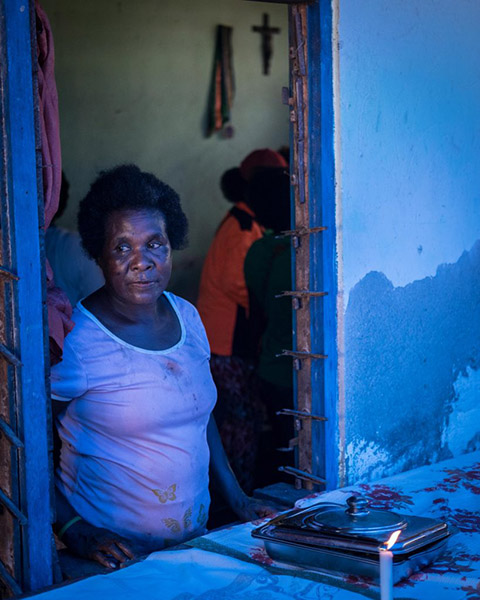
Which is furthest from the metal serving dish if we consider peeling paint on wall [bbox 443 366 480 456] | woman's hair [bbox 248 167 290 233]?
woman's hair [bbox 248 167 290 233]

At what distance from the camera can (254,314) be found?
4.55 m

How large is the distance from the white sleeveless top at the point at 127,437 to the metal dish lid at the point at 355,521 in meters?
0.61

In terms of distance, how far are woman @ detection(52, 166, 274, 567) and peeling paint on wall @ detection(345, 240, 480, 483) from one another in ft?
1.96

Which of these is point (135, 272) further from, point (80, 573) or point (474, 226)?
point (474, 226)

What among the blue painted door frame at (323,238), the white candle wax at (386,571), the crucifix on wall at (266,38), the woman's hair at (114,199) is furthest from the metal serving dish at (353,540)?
the crucifix on wall at (266,38)

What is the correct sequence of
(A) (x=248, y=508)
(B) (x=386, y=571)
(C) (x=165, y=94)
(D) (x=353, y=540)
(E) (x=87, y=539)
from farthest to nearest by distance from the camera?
(C) (x=165, y=94)
(A) (x=248, y=508)
(E) (x=87, y=539)
(D) (x=353, y=540)
(B) (x=386, y=571)

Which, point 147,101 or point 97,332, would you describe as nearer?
point 97,332

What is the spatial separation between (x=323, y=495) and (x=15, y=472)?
950 mm

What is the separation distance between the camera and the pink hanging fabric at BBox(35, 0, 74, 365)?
211 cm

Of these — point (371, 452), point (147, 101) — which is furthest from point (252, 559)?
point (147, 101)

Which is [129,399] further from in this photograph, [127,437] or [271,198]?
[271,198]

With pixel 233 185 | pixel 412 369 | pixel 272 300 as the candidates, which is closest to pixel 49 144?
pixel 412 369

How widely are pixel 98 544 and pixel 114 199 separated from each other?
1035 millimetres

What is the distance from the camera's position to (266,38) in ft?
20.5
